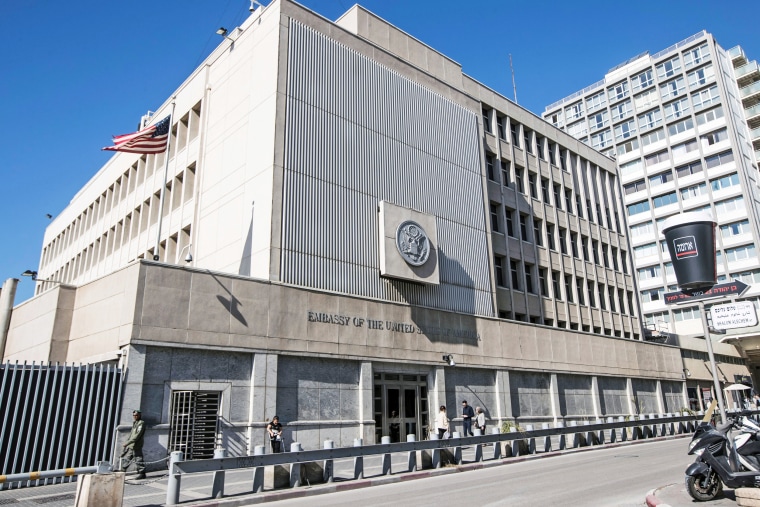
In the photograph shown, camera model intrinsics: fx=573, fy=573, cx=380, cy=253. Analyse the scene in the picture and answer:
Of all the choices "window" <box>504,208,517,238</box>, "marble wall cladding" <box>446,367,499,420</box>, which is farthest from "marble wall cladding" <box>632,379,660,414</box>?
"marble wall cladding" <box>446,367,499,420</box>

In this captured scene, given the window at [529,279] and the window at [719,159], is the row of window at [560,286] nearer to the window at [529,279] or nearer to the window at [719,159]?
the window at [529,279]

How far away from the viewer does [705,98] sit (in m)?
73.9

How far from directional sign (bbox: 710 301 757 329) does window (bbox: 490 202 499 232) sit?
2265cm

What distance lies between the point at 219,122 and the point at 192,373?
14.0 m

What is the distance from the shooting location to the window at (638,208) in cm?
7784

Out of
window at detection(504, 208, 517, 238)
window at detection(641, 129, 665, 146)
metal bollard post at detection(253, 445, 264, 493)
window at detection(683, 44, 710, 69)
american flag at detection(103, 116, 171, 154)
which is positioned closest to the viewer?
metal bollard post at detection(253, 445, 264, 493)

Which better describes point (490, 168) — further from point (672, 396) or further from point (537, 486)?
point (537, 486)

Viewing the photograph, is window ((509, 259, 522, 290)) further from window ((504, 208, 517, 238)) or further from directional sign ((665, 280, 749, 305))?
directional sign ((665, 280, 749, 305))

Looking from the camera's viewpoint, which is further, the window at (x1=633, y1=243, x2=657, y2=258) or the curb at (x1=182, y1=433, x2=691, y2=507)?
the window at (x1=633, y1=243, x2=657, y2=258)

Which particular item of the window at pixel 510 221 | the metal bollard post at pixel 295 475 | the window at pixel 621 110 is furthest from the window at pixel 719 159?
the metal bollard post at pixel 295 475

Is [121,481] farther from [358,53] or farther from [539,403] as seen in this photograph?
[539,403]

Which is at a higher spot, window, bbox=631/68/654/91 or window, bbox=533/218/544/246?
window, bbox=631/68/654/91

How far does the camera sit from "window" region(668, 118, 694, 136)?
246 ft

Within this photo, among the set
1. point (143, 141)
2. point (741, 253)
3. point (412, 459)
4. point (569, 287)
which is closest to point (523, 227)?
point (569, 287)
